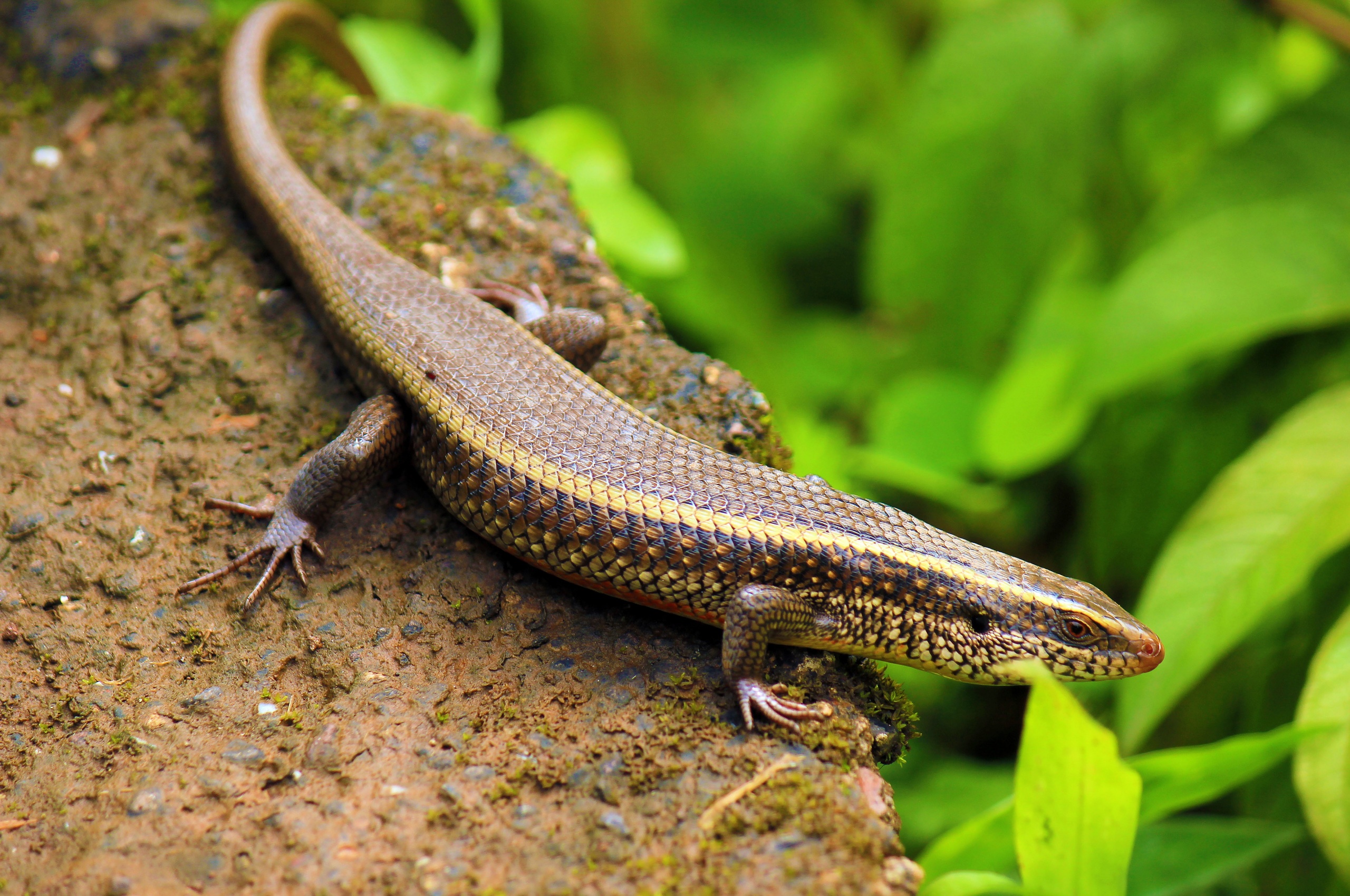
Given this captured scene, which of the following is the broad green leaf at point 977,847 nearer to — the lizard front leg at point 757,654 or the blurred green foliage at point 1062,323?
the blurred green foliage at point 1062,323

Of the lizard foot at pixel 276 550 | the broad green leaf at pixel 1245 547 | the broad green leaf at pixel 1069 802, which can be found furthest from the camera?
the broad green leaf at pixel 1245 547

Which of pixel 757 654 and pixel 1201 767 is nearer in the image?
pixel 757 654

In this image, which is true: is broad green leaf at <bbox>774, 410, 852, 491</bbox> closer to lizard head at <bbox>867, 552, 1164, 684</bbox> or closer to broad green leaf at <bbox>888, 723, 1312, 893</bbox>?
lizard head at <bbox>867, 552, 1164, 684</bbox>

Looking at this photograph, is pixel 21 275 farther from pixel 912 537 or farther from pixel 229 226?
pixel 912 537

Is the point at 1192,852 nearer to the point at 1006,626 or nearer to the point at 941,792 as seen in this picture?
the point at 941,792

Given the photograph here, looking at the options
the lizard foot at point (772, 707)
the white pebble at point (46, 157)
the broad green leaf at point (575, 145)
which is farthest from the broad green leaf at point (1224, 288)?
the white pebble at point (46, 157)

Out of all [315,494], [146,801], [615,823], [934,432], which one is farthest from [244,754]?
[934,432]

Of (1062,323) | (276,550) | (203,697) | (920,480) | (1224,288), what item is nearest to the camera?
(203,697)

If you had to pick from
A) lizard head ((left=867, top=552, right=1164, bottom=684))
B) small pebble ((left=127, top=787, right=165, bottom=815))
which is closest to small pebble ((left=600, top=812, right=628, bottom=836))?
lizard head ((left=867, top=552, right=1164, bottom=684))
